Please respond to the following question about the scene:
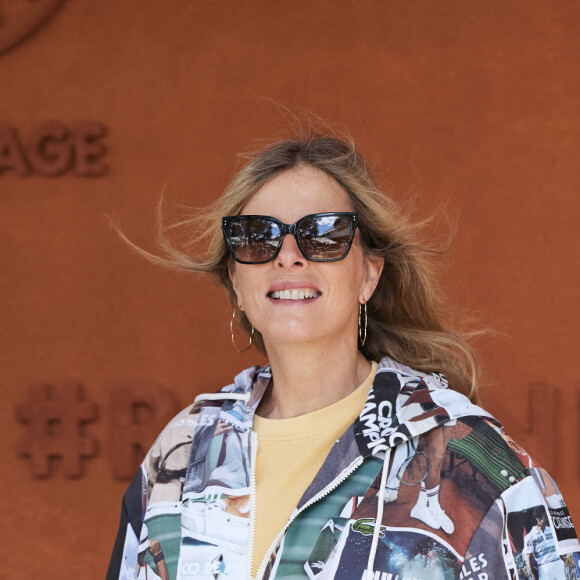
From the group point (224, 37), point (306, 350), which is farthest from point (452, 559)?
point (224, 37)

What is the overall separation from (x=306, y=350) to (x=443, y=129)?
2208mm

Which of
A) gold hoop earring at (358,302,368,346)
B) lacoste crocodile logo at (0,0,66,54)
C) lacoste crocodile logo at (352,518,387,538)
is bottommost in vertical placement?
lacoste crocodile logo at (352,518,387,538)

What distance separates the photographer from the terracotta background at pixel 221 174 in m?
3.84

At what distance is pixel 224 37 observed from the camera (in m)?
3.98

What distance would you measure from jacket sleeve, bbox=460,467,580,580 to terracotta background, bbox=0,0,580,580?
227 centimetres

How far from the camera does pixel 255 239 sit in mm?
1949

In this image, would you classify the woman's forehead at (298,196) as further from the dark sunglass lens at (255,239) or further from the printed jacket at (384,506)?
the printed jacket at (384,506)

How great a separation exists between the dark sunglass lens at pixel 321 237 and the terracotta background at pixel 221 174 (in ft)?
6.62

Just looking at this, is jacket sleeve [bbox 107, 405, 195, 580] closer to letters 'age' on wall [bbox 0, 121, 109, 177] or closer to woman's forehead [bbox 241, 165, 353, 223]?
woman's forehead [bbox 241, 165, 353, 223]

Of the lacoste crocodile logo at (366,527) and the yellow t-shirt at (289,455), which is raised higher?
the yellow t-shirt at (289,455)

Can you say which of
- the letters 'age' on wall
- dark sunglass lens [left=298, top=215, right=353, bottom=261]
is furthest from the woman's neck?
the letters 'age' on wall

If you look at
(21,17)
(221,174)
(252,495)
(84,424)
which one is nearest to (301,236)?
(252,495)

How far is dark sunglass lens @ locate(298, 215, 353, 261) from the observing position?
190 cm

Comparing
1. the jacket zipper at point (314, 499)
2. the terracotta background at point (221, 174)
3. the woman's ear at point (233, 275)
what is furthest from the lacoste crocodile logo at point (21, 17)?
the jacket zipper at point (314, 499)
